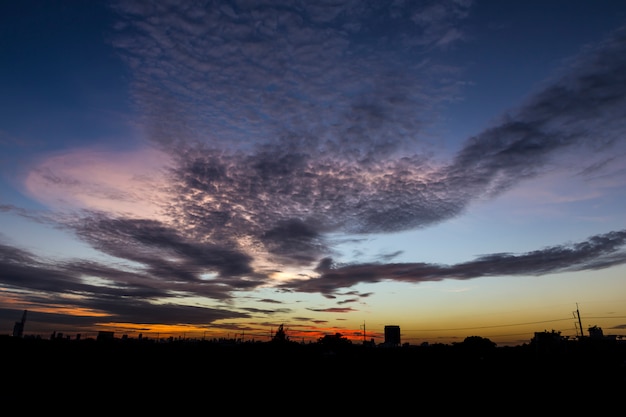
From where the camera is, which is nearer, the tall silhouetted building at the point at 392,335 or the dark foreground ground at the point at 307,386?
the dark foreground ground at the point at 307,386

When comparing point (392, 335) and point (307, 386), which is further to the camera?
point (392, 335)

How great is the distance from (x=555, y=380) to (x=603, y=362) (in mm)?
31069

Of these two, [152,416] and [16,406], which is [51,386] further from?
[152,416]

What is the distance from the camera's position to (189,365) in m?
71.9

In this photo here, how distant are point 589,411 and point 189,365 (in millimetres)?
63469

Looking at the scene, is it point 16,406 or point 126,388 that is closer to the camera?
point 16,406

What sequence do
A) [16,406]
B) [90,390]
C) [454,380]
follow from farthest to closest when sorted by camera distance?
[454,380]
[90,390]
[16,406]

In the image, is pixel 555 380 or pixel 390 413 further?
pixel 555 380

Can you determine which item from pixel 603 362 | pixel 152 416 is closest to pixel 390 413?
pixel 152 416

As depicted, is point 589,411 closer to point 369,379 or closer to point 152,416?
point 369,379

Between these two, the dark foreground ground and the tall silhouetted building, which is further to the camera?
the tall silhouetted building

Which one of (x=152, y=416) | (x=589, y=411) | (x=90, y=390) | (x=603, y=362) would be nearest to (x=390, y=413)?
(x=589, y=411)

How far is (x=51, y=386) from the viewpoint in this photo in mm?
46594

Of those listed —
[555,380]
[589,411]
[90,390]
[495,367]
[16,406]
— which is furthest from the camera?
[495,367]
